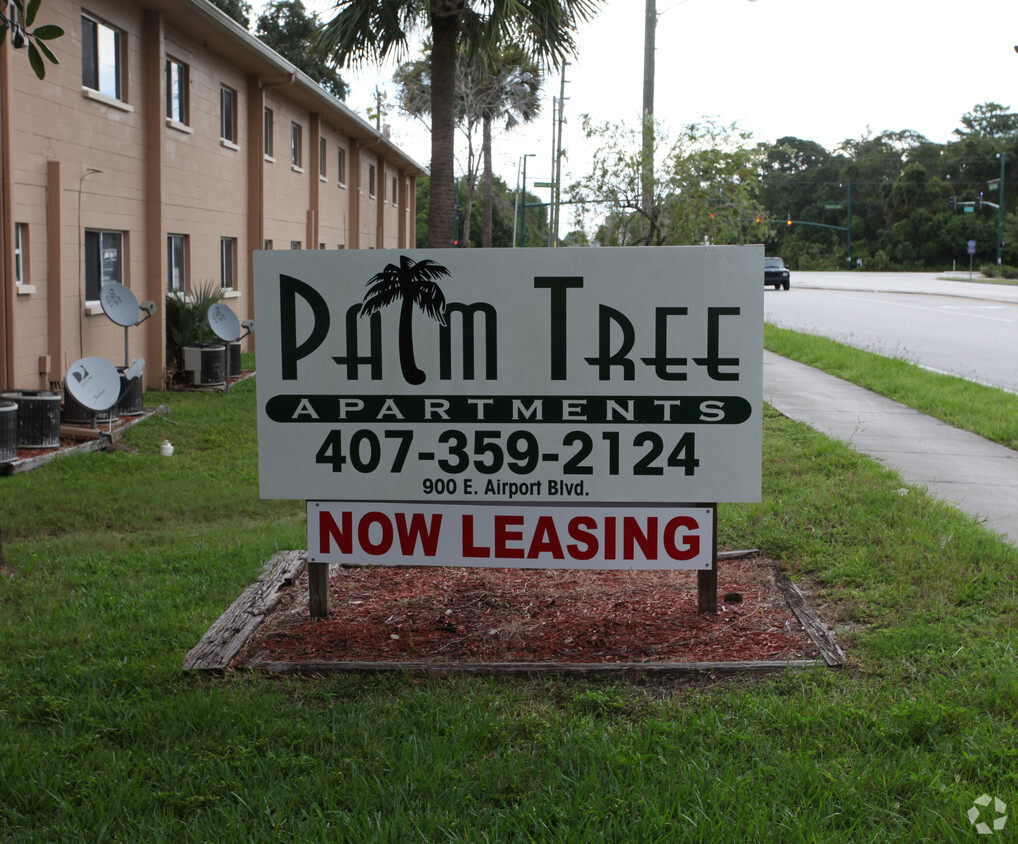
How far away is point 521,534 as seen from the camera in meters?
4.63

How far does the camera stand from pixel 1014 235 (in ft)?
235

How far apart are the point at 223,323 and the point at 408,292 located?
1252 cm

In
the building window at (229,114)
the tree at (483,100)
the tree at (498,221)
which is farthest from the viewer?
the tree at (498,221)

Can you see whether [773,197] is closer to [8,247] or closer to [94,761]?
[8,247]

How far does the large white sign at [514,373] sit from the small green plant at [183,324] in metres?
12.6

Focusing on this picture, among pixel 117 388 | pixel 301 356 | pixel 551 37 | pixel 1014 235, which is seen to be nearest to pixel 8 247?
pixel 117 388

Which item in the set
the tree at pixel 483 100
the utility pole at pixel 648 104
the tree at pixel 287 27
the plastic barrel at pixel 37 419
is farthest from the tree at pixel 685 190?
the tree at pixel 287 27

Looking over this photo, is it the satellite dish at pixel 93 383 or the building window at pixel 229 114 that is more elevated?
the building window at pixel 229 114

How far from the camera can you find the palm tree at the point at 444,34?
503 inches

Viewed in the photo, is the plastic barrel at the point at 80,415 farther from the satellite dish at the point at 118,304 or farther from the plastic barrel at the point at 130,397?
the satellite dish at the point at 118,304

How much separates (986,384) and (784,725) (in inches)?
469

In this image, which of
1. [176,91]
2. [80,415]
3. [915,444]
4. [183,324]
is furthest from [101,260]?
[915,444]

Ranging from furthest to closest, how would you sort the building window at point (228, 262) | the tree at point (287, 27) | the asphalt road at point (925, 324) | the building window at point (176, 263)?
the tree at point (287, 27)
the building window at point (228, 262)
the building window at point (176, 263)
the asphalt road at point (925, 324)

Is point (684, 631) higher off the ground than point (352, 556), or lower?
lower
